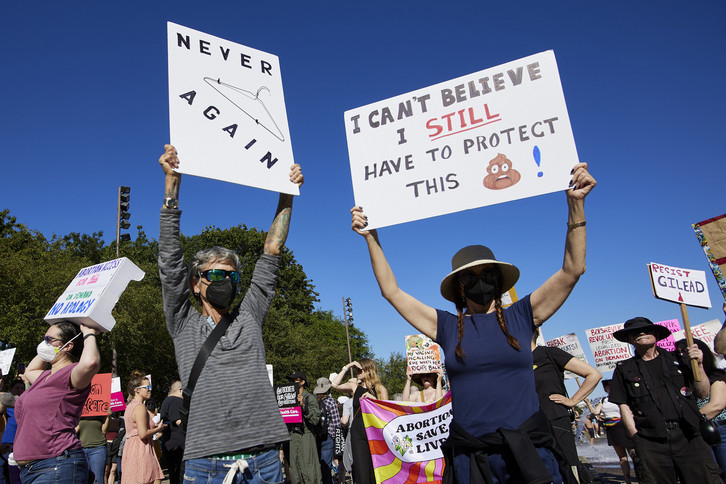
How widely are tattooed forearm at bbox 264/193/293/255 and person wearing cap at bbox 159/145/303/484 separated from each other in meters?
0.12

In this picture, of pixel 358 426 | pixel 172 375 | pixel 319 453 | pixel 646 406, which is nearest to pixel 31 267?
pixel 172 375

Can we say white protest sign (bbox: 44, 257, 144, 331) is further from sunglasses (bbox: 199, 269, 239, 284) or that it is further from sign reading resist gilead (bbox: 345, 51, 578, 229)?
sign reading resist gilead (bbox: 345, 51, 578, 229)

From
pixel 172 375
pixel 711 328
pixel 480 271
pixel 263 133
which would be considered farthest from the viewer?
pixel 172 375

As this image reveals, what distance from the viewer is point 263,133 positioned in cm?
414

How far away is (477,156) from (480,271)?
3.15ft

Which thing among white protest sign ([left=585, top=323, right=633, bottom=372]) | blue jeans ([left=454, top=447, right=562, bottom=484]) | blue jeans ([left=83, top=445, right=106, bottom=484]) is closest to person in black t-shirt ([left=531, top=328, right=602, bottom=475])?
blue jeans ([left=454, top=447, right=562, bottom=484])

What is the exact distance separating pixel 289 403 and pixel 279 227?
6937 millimetres

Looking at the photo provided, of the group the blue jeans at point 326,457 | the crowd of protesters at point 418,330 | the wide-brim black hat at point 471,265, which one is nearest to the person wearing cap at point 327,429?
the blue jeans at point 326,457

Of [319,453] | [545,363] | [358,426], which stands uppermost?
[545,363]

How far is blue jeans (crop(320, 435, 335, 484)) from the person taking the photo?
10414 millimetres

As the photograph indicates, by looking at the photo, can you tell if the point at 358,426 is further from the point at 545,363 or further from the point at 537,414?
the point at 537,414

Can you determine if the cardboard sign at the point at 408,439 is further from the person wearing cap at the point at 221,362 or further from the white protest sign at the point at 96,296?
the person wearing cap at the point at 221,362

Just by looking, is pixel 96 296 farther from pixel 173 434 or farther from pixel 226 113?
pixel 173 434

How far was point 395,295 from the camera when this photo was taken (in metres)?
3.49
